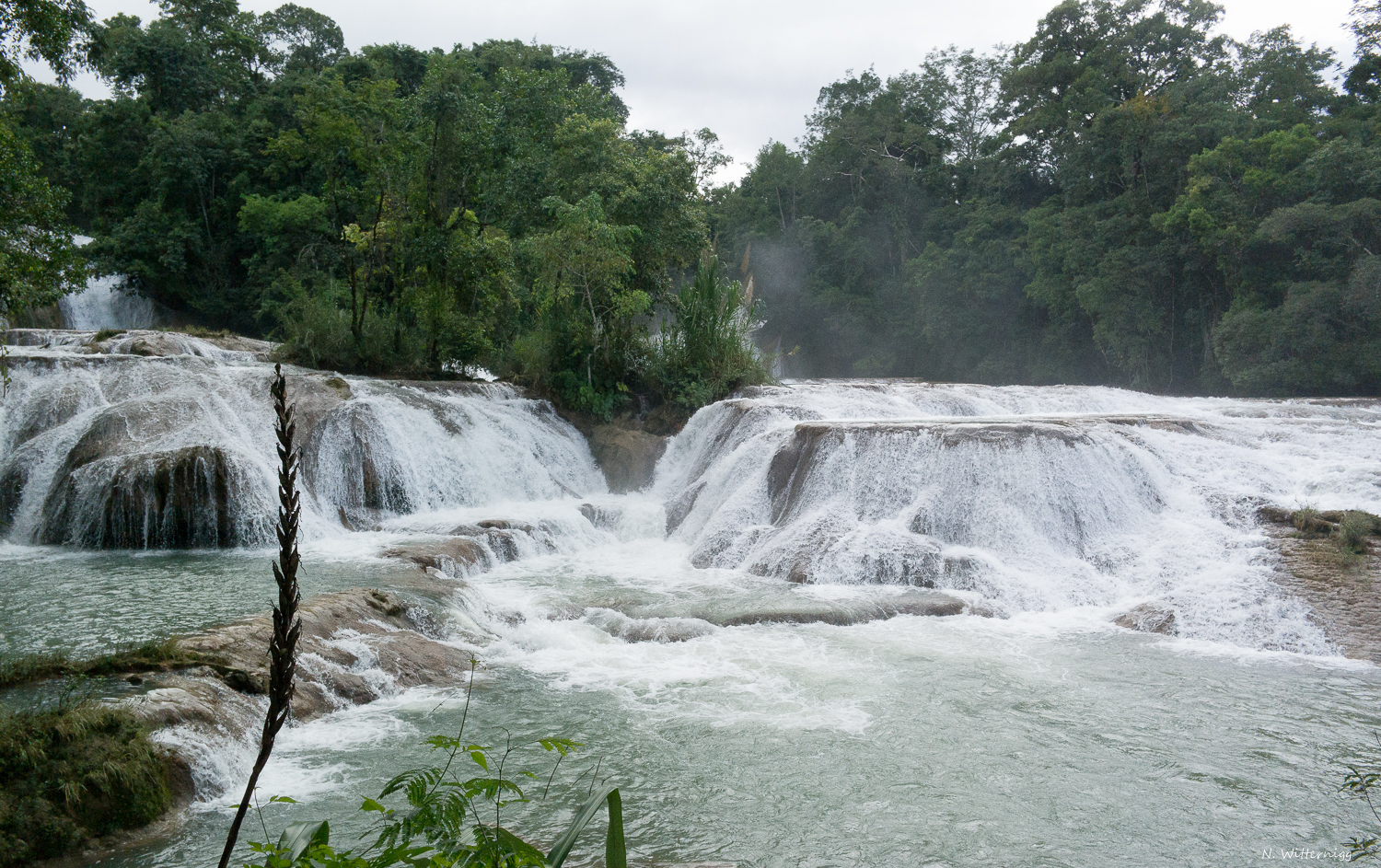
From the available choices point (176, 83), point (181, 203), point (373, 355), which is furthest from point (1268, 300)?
point (176, 83)

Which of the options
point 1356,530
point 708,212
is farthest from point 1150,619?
point 708,212

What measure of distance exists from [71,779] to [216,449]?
6521mm

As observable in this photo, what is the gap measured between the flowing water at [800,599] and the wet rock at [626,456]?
1.10ft

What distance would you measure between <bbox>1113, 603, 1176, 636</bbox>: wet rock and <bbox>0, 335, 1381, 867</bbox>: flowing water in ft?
0.40

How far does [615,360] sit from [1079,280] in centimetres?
1596

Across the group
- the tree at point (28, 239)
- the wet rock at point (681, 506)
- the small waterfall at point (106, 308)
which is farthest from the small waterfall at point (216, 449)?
the small waterfall at point (106, 308)

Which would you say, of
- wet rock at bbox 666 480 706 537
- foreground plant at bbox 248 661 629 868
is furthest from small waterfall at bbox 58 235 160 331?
foreground plant at bbox 248 661 629 868

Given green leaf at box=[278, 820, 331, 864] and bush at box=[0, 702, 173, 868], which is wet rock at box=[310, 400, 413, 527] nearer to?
bush at box=[0, 702, 173, 868]

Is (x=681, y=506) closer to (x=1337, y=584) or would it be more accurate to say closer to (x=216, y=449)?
(x=216, y=449)

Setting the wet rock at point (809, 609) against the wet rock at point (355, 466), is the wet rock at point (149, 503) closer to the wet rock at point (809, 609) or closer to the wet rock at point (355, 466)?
the wet rock at point (355, 466)

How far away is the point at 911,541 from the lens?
8508mm

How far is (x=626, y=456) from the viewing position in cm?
1388

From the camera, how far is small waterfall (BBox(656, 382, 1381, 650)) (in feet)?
24.6

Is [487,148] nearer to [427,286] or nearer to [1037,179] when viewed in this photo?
[427,286]
